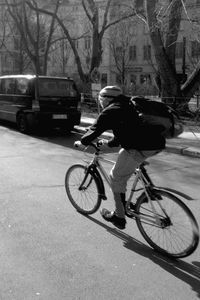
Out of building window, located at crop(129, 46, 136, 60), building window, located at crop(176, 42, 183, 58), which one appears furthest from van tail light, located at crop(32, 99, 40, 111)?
building window, located at crop(129, 46, 136, 60)

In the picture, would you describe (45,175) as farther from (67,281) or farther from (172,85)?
(172,85)

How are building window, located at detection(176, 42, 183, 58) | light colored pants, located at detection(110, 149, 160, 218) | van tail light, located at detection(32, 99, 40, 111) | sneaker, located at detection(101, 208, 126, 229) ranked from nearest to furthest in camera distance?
light colored pants, located at detection(110, 149, 160, 218) → sneaker, located at detection(101, 208, 126, 229) → van tail light, located at detection(32, 99, 40, 111) → building window, located at detection(176, 42, 183, 58)

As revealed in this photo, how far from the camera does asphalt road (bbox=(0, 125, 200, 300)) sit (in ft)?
11.0

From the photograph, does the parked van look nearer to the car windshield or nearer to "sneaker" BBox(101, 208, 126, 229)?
the car windshield

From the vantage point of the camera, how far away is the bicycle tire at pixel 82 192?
5.12 m

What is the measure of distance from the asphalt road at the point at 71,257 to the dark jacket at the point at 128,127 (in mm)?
1068

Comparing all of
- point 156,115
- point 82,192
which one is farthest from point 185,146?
point 156,115

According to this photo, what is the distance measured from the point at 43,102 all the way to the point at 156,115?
960 cm

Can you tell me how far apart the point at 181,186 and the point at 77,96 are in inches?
302

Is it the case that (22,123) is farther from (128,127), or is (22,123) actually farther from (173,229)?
(173,229)

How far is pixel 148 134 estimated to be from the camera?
402cm

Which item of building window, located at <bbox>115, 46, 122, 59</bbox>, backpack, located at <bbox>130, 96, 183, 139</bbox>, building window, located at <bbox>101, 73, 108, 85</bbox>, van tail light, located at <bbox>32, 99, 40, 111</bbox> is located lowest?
van tail light, located at <bbox>32, 99, 40, 111</bbox>

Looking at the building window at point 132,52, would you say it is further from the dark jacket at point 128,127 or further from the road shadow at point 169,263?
the dark jacket at point 128,127

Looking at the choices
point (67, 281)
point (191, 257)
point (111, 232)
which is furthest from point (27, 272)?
point (191, 257)
